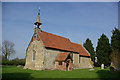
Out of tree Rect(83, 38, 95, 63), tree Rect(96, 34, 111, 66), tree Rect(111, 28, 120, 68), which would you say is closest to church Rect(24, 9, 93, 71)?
tree Rect(111, 28, 120, 68)

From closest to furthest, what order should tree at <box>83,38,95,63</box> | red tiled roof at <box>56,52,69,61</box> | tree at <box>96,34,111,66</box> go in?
1. red tiled roof at <box>56,52,69,61</box>
2. tree at <box>96,34,111,66</box>
3. tree at <box>83,38,95,63</box>

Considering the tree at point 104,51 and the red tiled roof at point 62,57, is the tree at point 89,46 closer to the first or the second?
the tree at point 104,51

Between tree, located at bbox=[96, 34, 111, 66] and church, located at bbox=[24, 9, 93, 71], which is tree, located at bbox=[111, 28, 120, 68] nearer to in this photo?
tree, located at bbox=[96, 34, 111, 66]

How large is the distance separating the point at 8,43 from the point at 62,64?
41331 millimetres

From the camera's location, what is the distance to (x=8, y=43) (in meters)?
56.9

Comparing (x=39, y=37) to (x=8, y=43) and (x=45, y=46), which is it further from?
(x=8, y=43)

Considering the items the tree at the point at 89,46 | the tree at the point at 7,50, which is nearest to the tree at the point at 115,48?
the tree at the point at 89,46

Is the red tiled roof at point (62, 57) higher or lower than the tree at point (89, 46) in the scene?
lower

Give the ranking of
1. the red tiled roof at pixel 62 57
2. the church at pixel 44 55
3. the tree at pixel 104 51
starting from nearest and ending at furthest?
the church at pixel 44 55
the red tiled roof at pixel 62 57
the tree at pixel 104 51

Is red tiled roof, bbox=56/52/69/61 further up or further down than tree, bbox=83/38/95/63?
further down

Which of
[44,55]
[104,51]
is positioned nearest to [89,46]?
[104,51]

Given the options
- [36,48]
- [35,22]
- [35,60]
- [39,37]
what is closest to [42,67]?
[35,60]

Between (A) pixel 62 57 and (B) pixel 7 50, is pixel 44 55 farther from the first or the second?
(B) pixel 7 50

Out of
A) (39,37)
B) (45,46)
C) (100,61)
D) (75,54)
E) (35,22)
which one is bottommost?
(100,61)
